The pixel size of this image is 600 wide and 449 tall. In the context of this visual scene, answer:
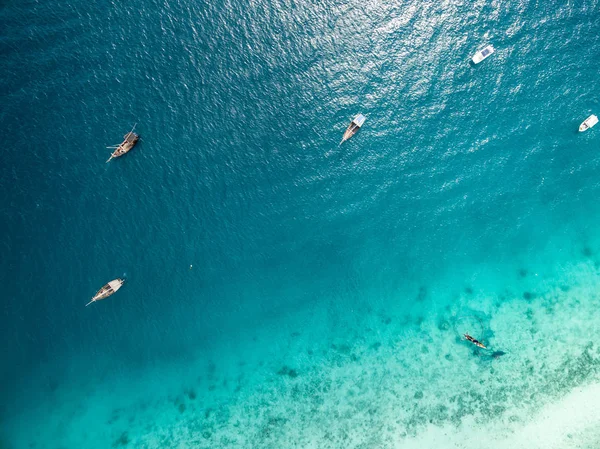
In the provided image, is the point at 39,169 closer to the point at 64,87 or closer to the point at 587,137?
the point at 64,87

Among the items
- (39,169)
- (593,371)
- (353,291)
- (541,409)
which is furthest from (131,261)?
(593,371)

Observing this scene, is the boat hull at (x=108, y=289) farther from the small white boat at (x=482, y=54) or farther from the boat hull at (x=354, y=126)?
the small white boat at (x=482, y=54)

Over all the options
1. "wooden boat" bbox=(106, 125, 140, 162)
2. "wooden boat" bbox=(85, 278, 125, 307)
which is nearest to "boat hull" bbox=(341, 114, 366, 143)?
"wooden boat" bbox=(106, 125, 140, 162)

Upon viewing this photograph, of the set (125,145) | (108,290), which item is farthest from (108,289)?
(125,145)

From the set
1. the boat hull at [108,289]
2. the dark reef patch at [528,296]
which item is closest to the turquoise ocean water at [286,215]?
the dark reef patch at [528,296]

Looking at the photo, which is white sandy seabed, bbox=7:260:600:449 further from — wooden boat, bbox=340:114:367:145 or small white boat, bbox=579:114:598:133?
wooden boat, bbox=340:114:367:145
